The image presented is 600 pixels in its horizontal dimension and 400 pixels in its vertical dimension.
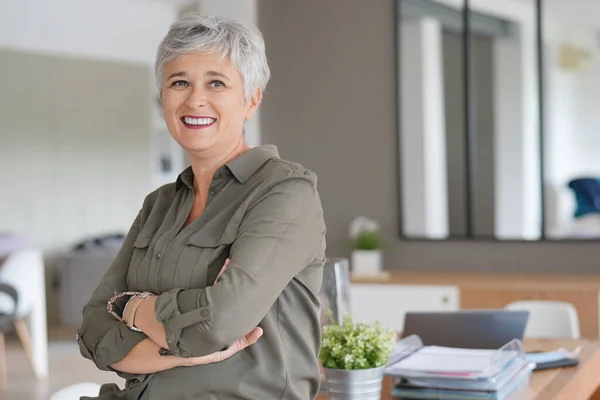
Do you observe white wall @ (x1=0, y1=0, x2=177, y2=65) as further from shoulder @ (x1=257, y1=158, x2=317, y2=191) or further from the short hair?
shoulder @ (x1=257, y1=158, x2=317, y2=191)

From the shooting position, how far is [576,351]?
2916mm

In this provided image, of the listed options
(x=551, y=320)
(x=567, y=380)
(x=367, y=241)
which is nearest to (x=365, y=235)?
(x=367, y=241)

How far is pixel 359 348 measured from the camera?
83.0 inches

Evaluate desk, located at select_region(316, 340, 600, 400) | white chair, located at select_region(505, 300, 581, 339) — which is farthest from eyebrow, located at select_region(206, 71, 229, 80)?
white chair, located at select_region(505, 300, 581, 339)

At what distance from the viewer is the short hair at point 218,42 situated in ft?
5.91

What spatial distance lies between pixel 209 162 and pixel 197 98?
0.45 ft

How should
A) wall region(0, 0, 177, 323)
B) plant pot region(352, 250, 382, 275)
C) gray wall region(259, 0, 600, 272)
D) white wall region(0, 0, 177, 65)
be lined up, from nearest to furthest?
1. plant pot region(352, 250, 382, 275)
2. gray wall region(259, 0, 600, 272)
3. white wall region(0, 0, 177, 65)
4. wall region(0, 0, 177, 323)

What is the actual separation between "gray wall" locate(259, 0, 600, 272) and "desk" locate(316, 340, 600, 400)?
8.37ft

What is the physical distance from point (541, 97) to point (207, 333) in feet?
13.1

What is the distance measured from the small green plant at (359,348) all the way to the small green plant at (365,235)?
3.33 m

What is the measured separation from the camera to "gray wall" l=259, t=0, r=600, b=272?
223 inches

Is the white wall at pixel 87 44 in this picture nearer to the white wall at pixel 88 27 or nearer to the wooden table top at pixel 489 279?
the white wall at pixel 88 27

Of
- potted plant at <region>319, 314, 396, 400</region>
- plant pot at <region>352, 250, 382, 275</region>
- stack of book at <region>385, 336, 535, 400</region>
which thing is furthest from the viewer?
plant pot at <region>352, 250, 382, 275</region>

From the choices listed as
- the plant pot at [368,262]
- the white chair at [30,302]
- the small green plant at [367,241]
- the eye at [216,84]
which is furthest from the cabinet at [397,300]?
the eye at [216,84]
